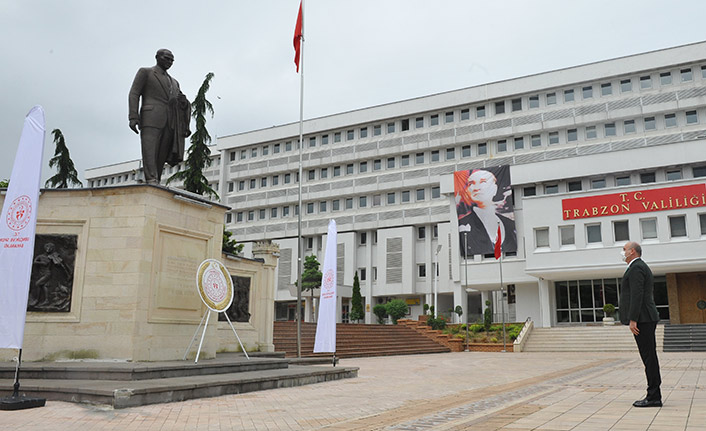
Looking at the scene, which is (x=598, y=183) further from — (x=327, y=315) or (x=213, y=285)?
(x=213, y=285)

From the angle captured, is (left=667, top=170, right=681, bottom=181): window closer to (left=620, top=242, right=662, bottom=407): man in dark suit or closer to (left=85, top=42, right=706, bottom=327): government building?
(left=85, top=42, right=706, bottom=327): government building

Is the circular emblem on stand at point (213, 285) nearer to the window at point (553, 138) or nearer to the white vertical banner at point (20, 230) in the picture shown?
the white vertical banner at point (20, 230)

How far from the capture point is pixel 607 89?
162 ft

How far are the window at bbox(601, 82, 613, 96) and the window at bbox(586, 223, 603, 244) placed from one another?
19.1 meters

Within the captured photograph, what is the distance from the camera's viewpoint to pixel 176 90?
11.6 m

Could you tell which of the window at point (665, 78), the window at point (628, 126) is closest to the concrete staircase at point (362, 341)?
the window at point (628, 126)

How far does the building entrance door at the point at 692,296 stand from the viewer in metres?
33.1

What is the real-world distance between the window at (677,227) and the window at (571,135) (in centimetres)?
1842

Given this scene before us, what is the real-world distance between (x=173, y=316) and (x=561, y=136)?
152ft

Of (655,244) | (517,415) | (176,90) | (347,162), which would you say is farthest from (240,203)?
(517,415)

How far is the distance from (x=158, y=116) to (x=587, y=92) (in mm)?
46534

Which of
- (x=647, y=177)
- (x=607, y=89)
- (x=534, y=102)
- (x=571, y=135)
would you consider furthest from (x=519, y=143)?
(x=647, y=177)

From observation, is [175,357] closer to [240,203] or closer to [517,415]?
[517,415]

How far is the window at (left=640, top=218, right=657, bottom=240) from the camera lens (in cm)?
3353
